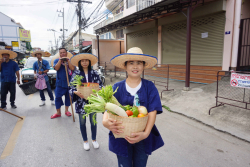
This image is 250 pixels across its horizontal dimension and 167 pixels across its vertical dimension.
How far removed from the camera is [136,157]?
1797 millimetres

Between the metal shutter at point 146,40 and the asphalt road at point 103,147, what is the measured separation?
8.71 m

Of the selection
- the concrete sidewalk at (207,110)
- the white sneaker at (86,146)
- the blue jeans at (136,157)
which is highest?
the blue jeans at (136,157)

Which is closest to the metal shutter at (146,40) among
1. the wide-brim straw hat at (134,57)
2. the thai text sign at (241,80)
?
the thai text sign at (241,80)

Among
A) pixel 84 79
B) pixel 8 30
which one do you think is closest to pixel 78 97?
pixel 84 79

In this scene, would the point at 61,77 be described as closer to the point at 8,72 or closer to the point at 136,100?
the point at 8,72

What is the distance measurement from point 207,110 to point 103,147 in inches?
132

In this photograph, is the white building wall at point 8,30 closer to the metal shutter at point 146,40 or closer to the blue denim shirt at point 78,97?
the metal shutter at point 146,40

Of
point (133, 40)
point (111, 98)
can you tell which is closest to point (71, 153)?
point (111, 98)

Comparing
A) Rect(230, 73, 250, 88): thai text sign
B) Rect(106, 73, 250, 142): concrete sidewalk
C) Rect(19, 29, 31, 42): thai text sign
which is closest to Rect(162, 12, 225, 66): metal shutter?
Rect(106, 73, 250, 142): concrete sidewalk

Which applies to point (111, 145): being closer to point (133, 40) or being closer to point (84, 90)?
point (84, 90)

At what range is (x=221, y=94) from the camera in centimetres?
588

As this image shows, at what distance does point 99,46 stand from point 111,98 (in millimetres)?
16602

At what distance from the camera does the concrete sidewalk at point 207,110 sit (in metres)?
3.86

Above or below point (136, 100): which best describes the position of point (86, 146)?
below
